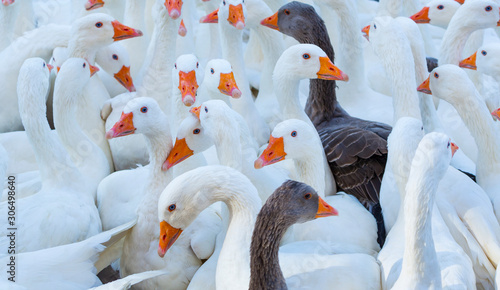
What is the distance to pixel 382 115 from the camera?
705 cm

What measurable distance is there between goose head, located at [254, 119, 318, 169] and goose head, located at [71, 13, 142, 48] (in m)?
1.79

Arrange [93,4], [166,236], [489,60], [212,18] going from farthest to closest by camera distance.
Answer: [93,4]
[212,18]
[489,60]
[166,236]

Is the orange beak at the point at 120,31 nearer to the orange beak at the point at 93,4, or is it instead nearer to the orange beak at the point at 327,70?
the orange beak at the point at 93,4

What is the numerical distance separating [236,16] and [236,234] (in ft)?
7.17

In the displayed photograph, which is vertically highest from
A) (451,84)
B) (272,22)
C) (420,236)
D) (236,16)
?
(236,16)

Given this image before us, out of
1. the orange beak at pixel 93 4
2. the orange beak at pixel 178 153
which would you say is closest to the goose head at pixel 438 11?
the orange beak at pixel 93 4

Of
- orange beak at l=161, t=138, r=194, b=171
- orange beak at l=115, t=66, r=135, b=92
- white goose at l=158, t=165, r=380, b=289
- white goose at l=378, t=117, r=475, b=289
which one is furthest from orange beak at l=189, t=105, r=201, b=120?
orange beak at l=115, t=66, r=135, b=92

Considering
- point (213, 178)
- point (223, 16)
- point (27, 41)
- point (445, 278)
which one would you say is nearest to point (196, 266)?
point (213, 178)

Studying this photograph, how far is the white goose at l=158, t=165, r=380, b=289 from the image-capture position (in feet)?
16.0

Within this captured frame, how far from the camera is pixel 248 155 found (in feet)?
18.6

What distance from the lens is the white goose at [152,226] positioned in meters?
5.45

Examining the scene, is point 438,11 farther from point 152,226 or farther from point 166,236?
point 166,236

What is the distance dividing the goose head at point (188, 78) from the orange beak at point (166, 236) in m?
1.13

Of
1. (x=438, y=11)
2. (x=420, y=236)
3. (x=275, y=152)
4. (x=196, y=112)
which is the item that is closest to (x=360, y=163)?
(x=275, y=152)
